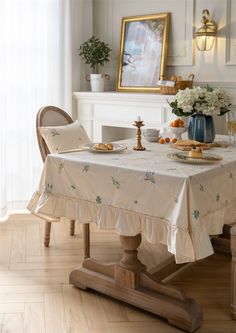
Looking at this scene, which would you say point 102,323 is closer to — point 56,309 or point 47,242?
point 56,309

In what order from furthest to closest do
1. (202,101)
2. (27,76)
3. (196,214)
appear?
(27,76)
(202,101)
(196,214)

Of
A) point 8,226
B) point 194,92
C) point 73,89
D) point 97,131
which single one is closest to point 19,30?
point 73,89

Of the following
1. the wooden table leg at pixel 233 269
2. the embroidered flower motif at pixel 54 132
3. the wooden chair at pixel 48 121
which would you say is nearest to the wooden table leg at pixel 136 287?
the wooden table leg at pixel 233 269

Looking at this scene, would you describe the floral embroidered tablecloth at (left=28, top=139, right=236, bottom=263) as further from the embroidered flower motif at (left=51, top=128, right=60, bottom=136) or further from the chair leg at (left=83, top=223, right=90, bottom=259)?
the embroidered flower motif at (left=51, top=128, right=60, bottom=136)

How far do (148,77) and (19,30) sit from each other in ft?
4.05

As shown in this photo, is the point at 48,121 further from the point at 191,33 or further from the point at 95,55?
the point at 191,33

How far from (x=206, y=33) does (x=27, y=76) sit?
1637mm

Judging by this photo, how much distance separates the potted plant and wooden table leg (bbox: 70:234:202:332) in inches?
91.9

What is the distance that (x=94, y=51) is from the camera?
15.9 feet

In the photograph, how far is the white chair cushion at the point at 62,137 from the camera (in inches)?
141

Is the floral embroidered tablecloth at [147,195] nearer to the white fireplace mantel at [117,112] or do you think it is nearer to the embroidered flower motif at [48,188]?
the embroidered flower motif at [48,188]

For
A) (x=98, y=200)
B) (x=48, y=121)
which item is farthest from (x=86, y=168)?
(x=48, y=121)

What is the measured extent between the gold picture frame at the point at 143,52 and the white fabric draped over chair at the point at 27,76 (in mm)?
509

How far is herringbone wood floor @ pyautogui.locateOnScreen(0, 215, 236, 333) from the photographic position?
2621 millimetres
